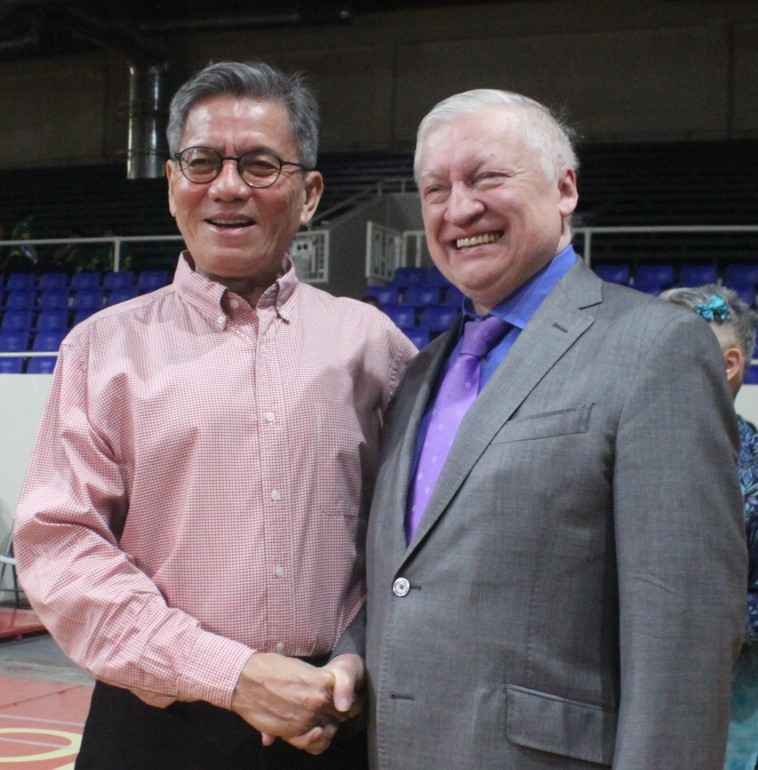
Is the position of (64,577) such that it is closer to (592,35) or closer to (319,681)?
(319,681)

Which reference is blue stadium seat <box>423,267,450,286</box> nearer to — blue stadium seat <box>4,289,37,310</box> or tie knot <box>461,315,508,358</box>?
blue stadium seat <box>4,289,37,310</box>

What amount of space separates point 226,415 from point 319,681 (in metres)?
0.41

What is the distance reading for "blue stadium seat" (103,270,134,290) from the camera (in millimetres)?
9586

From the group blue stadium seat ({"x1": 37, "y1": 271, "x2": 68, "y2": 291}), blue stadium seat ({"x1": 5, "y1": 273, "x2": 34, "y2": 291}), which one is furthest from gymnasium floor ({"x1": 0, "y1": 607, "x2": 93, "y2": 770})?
blue stadium seat ({"x1": 5, "y1": 273, "x2": 34, "y2": 291})

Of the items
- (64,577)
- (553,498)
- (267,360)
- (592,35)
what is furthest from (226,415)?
(592,35)

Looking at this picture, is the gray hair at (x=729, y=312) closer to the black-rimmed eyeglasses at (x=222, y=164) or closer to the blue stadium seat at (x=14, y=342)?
the black-rimmed eyeglasses at (x=222, y=164)

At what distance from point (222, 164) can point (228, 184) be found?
0.04 metres

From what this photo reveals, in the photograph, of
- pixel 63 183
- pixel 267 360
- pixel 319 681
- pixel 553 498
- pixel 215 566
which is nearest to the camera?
pixel 553 498

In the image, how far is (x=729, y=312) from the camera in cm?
229

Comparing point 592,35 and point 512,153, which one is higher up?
point 592,35

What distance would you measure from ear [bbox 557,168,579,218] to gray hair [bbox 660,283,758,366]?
824 millimetres

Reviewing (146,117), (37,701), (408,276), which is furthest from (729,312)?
(146,117)

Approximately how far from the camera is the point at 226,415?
152 centimetres

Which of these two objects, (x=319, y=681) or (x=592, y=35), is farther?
(x=592, y=35)
